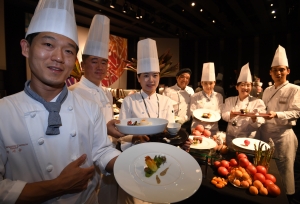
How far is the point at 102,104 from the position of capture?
6.48 feet

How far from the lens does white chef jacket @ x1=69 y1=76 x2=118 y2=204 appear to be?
1876mm

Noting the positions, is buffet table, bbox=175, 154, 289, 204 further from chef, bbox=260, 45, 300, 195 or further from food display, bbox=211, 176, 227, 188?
chef, bbox=260, 45, 300, 195

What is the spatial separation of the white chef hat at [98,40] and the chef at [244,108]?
7.22 feet

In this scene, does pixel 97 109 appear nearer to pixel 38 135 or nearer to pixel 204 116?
pixel 38 135

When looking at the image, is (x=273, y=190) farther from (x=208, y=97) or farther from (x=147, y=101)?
(x=208, y=97)

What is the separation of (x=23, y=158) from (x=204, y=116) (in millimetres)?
2485

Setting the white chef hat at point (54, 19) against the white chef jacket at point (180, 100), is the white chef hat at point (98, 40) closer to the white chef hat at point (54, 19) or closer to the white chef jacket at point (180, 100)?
the white chef hat at point (54, 19)

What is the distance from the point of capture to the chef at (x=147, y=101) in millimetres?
2054

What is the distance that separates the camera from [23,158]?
84 cm

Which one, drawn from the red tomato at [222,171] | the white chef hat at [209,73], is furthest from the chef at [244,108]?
the red tomato at [222,171]

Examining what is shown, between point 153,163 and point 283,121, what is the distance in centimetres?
280

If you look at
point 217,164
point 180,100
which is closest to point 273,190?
point 217,164

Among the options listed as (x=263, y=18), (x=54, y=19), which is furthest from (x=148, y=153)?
(x=263, y=18)

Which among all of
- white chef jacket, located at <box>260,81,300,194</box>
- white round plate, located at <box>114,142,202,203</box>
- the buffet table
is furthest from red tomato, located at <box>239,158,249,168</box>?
white chef jacket, located at <box>260,81,300,194</box>
